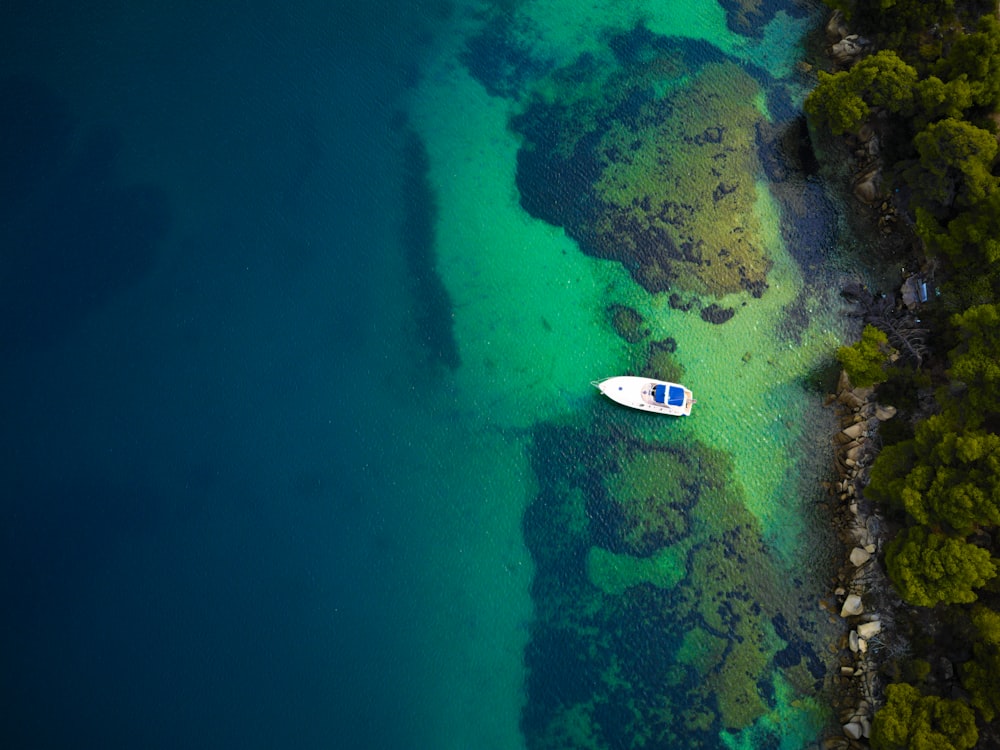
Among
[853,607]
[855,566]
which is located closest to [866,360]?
[855,566]

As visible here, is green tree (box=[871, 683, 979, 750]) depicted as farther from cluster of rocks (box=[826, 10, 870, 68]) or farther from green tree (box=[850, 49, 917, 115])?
cluster of rocks (box=[826, 10, 870, 68])

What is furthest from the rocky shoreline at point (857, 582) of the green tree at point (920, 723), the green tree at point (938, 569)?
the green tree at point (938, 569)

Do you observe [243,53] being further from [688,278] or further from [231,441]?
[688,278]

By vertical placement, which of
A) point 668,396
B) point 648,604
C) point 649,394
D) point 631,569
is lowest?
point 648,604

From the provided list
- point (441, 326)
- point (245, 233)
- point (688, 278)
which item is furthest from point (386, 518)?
point (688, 278)

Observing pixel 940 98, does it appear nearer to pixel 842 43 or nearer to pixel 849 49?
pixel 849 49

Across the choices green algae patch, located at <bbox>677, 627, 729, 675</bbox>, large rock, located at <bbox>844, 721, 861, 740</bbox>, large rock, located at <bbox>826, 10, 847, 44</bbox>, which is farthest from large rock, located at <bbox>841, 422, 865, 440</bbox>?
large rock, located at <bbox>826, 10, 847, 44</bbox>
